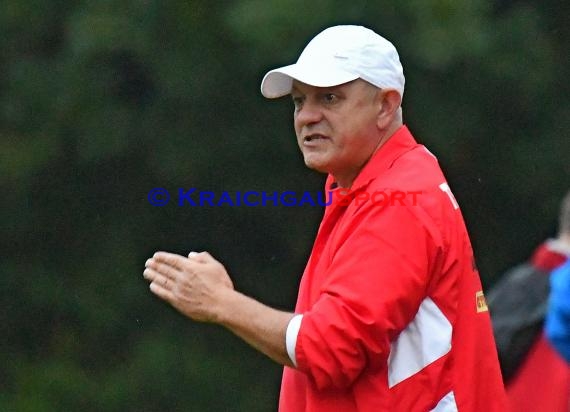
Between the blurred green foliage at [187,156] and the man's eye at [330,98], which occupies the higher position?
the man's eye at [330,98]

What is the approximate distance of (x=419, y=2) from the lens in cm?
552

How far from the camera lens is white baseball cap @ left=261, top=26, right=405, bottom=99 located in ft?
9.38

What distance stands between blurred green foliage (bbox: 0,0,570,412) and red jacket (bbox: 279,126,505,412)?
2.79 metres

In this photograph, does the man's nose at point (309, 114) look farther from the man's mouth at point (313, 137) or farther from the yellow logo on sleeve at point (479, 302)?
the yellow logo on sleeve at point (479, 302)

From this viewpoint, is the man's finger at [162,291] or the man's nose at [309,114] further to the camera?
the man's nose at [309,114]

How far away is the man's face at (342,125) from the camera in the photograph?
2893 millimetres

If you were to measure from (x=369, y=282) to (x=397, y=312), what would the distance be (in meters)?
0.09

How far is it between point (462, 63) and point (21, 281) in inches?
103

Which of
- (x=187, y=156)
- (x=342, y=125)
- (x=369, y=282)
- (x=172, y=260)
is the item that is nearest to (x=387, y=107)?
(x=342, y=125)

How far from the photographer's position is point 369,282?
2.63 metres

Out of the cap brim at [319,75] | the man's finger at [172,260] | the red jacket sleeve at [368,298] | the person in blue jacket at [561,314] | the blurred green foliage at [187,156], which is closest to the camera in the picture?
the person in blue jacket at [561,314]

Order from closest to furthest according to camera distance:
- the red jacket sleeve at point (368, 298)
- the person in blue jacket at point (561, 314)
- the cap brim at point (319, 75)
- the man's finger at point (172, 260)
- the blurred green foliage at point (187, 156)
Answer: the person in blue jacket at point (561, 314) < the red jacket sleeve at point (368, 298) < the man's finger at point (172, 260) < the cap brim at point (319, 75) < the blurred green foliage at point (187, 156)

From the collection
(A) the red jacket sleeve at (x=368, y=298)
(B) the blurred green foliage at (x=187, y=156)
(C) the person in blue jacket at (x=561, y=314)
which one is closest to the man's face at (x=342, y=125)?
(A) the red jacket sleeve at (x=368, y=298)

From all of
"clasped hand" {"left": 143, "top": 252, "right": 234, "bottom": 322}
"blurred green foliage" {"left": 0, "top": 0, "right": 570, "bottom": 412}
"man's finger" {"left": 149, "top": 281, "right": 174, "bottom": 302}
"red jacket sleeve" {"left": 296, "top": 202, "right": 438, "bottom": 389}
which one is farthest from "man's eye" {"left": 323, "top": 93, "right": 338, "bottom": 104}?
"blurred green foliage" {"left": 0, "top": 0, "right": 570, "bottom": 412}
